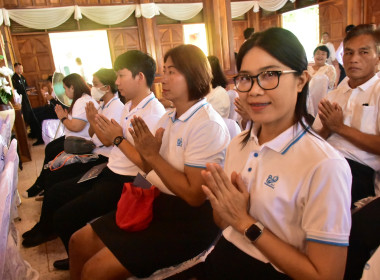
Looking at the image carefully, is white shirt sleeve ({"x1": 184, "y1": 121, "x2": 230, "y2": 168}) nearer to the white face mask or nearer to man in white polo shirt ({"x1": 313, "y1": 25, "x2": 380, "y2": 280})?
man in white polo shirt ({"x1": 313, "y1": 25, "x2": 380, "y2": 280})

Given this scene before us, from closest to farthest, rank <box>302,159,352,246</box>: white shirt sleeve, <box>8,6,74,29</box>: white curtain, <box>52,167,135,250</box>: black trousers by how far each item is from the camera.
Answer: <box>302,159,352,246</box>: white shirt sleeve < <box>52,167,135,250</box>: black trousers < <box>8,6,74,29</box>: white curtain

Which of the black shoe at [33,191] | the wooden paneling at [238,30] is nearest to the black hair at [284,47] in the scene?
the black shoe at [33,191]

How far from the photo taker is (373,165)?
1.52 meters

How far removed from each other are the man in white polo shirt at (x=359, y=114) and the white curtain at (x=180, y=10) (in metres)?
7.80

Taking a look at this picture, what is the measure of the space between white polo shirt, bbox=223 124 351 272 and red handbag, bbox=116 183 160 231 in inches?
17.2

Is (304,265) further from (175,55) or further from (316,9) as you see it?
(316,9)

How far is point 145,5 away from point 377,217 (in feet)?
27.8

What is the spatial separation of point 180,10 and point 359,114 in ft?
27.3

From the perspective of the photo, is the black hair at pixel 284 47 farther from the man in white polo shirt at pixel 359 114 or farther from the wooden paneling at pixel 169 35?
the wooden paneling at pixel 169 35

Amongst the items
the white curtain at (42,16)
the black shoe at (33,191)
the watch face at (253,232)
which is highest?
the white curtain at (42,16)

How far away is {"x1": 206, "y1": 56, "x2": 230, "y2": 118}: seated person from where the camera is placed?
2650 millimetres

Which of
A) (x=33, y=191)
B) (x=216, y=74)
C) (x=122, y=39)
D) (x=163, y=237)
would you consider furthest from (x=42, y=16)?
(x=163, y=237)

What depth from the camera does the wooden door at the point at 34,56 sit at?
8.05m

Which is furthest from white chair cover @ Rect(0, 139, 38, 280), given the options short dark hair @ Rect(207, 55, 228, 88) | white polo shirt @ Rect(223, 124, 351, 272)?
short dark hair @ Rect(207, 55, 228, 88)
